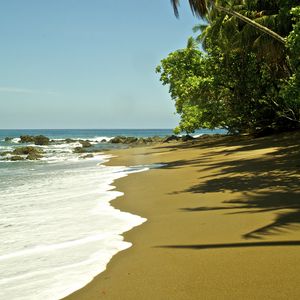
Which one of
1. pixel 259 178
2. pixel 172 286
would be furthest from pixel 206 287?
pixel 259 178

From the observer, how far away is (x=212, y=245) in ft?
17.0

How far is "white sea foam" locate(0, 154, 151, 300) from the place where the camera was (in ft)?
14.4

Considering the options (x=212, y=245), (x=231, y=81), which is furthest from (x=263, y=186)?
(x=231, y=81)

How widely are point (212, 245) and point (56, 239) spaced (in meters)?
2.40

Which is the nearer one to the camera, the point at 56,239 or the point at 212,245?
the point at 212,245

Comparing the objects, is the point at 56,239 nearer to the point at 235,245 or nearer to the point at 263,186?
the point at 235,245

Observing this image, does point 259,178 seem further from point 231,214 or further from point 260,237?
point 260,237

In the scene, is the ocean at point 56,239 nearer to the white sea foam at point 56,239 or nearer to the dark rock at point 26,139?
the white sea foam at point 56,239

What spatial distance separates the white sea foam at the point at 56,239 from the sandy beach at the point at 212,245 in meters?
0.27

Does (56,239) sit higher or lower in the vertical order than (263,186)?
higher

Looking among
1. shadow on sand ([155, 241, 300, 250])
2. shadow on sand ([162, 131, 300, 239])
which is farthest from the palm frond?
shadow on sand ([155, 241, 300, 250])

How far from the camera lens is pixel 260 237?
5.25 m

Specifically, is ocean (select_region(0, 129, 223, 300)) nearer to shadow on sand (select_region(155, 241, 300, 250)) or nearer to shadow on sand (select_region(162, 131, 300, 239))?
shadow on sand (select_region(155, 241, 300, 250))

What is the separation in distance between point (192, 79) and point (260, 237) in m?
20.1
